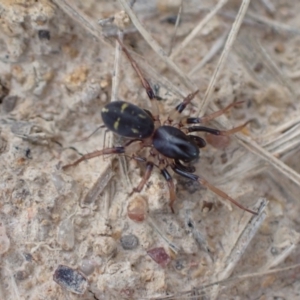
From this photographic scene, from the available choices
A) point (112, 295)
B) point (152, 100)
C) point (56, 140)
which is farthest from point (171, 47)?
point (112, 295)

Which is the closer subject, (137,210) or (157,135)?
(137,210)

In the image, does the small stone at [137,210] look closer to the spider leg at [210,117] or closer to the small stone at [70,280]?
the small stone at [70,280]

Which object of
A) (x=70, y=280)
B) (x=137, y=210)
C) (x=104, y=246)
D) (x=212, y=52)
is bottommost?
(x=70, y=280)

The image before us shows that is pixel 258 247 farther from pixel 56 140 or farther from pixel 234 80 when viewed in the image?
pixel 56 140

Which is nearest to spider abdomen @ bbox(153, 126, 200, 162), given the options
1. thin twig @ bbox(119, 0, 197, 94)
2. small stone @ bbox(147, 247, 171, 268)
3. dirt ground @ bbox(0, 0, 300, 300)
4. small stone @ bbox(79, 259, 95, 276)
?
dirt ground @ bbox(0, 0, 300, 300)

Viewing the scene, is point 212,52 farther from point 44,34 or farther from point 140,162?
point 44,34

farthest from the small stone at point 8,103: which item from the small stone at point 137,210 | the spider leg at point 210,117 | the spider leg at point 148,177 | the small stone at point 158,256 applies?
the small stone at point 158,256

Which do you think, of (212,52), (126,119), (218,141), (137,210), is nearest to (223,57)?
(212,52)
